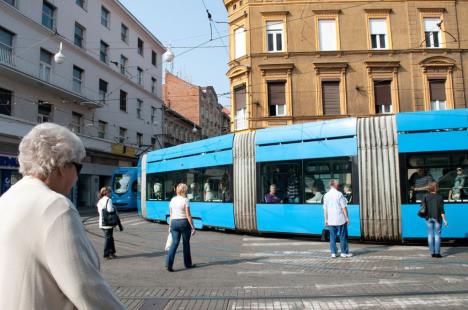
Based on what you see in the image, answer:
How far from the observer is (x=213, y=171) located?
14.7 metres

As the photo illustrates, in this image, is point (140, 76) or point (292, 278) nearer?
point (292, 278)

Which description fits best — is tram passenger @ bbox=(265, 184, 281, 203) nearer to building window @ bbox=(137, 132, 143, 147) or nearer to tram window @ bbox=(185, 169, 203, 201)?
tram window @ bbox=(185, 169, 203, 201)

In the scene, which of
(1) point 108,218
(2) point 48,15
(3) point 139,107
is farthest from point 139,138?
(1) point 108,218

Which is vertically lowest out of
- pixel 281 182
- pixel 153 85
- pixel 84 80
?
pixel 281 182

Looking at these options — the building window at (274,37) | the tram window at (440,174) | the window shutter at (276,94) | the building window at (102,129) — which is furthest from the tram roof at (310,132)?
the building window at (102,129)

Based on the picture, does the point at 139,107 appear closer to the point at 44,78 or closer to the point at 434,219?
the point at 44,78

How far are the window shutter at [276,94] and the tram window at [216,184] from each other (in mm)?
10904

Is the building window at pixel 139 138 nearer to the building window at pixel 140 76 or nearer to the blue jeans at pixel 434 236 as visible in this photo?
the building window at pixel 140 76

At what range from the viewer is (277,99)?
2472 cm

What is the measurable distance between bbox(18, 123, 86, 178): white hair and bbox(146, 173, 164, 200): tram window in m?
16.5

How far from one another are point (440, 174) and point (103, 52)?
30.5m

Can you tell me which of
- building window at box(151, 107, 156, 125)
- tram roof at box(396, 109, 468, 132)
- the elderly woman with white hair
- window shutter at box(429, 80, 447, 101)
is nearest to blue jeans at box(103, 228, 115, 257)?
tram roof at box(396, 109, 468, 132)

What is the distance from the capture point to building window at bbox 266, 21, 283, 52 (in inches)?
984

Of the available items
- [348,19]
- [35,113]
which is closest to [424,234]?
[348,19]
